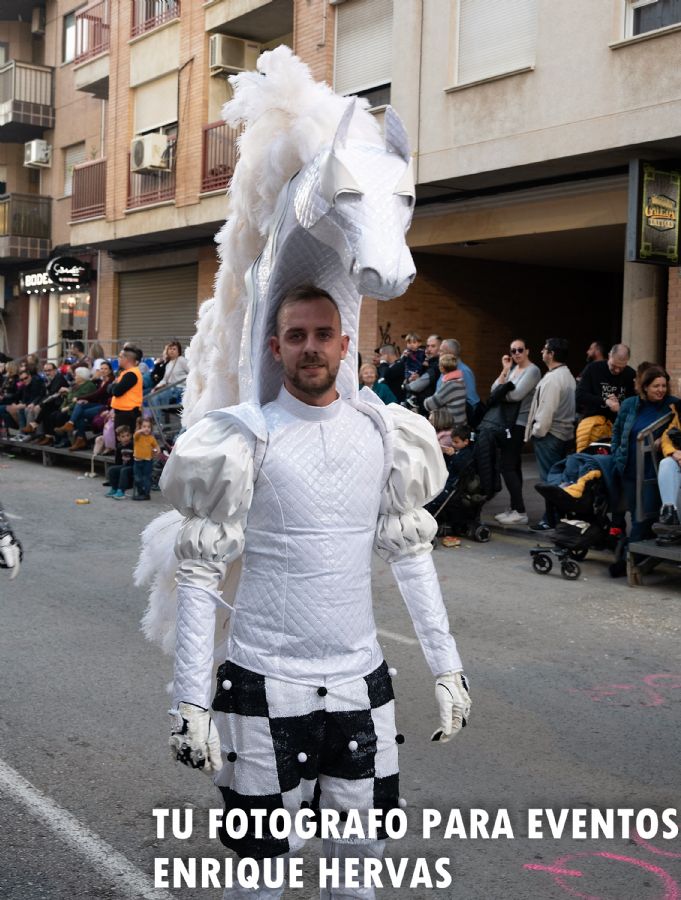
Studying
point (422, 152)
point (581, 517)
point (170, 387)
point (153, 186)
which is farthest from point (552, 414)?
point (153, 186)

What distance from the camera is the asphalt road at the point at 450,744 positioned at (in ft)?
13.1

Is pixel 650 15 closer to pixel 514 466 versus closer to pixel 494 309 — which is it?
pixel 514 466

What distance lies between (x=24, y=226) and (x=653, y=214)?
72.6 ft

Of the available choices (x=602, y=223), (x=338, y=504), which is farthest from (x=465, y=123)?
(x=338, y=504)

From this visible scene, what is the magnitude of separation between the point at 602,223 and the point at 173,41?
12.6m

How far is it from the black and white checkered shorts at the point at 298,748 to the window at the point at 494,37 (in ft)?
40.0

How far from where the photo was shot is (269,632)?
2.91m

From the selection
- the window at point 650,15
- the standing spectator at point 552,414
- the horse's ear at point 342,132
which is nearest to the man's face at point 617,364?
the standing spectator at point 552,414

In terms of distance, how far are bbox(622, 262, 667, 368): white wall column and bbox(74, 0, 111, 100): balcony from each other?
54.2 feet

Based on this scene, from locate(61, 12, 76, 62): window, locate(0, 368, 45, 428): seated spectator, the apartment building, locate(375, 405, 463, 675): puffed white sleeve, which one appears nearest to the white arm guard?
locate(375, 405, 463, 675): puffed white sleeve

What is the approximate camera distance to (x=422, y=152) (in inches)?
594

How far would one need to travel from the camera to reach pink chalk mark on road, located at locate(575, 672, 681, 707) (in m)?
6.12

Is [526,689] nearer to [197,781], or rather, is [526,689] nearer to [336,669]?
[197,781]

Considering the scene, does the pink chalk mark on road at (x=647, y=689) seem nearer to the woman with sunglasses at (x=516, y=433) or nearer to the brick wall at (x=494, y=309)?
the woman with sunglasses at (x=516, y=433)
